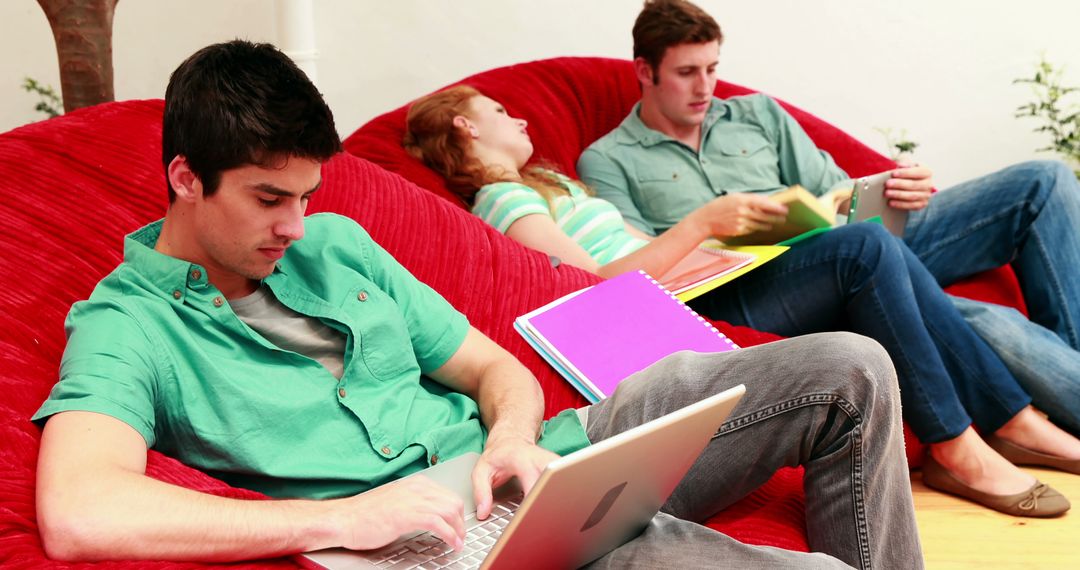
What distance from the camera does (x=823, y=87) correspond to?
338cm

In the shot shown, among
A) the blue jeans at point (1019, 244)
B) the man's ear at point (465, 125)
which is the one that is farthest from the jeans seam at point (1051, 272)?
the man's ear at point (465, 125)

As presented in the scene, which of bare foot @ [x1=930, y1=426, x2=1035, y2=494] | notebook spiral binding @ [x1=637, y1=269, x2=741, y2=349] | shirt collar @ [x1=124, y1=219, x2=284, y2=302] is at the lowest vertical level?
bare foot @ [x1=930, y1=426, x2=1035, y2=494]

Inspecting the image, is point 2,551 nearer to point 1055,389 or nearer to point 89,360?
point 89,360

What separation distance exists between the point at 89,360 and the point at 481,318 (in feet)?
2.49

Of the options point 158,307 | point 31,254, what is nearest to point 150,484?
point 158,307

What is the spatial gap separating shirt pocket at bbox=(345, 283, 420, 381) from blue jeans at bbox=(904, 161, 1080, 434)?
1.33m

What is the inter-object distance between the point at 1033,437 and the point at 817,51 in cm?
161

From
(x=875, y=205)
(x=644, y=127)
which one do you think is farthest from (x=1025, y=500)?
(x=644, y=127)

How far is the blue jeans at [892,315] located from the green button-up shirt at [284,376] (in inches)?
31.6

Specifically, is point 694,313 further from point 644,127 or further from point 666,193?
point 644,127

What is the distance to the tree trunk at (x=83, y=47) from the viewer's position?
186 cm

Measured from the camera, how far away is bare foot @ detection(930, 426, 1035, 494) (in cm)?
193

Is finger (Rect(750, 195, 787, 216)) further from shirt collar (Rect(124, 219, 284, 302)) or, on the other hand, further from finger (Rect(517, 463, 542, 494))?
shirt collar (Rect(124, 219, 284, 302))

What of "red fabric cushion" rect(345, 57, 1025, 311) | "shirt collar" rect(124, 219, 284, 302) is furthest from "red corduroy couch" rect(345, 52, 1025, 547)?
"shirt collar" rect(124, 219, 284, 302)
